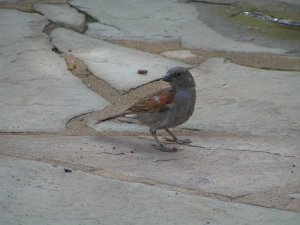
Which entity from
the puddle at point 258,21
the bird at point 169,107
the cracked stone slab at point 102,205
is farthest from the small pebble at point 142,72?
the cracked stone slab at point 102,205

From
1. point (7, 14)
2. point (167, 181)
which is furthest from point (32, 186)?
point (7, 14)

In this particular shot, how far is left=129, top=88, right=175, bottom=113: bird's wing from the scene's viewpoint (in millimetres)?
4328

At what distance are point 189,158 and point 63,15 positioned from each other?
309 centimetres

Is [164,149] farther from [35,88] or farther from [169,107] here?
[35,88]

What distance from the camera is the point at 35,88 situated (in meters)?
5.04

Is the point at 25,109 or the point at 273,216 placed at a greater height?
the point at 273,216

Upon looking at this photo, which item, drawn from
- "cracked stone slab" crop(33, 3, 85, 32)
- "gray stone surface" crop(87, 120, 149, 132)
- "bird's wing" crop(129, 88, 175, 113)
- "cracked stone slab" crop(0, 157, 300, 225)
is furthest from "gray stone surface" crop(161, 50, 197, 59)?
"cracked stone slab" crop(0, 157, 300, 225)

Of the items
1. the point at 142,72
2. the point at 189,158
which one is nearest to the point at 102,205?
the point at 189,158

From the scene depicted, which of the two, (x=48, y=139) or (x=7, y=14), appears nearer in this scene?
(x=48, y=139)

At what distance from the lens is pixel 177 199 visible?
11.0 feet

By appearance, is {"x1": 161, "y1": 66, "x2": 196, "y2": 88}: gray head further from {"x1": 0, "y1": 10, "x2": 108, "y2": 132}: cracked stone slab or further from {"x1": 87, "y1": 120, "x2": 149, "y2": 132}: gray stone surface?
{"x1": 0, "y1": 10, "x2": 108, "y2": 132}: cracked stone slab

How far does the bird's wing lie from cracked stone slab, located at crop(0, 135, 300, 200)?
0.64 feet

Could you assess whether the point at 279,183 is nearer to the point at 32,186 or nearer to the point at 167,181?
the point at 167,181

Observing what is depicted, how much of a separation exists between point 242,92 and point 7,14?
9.14ft
